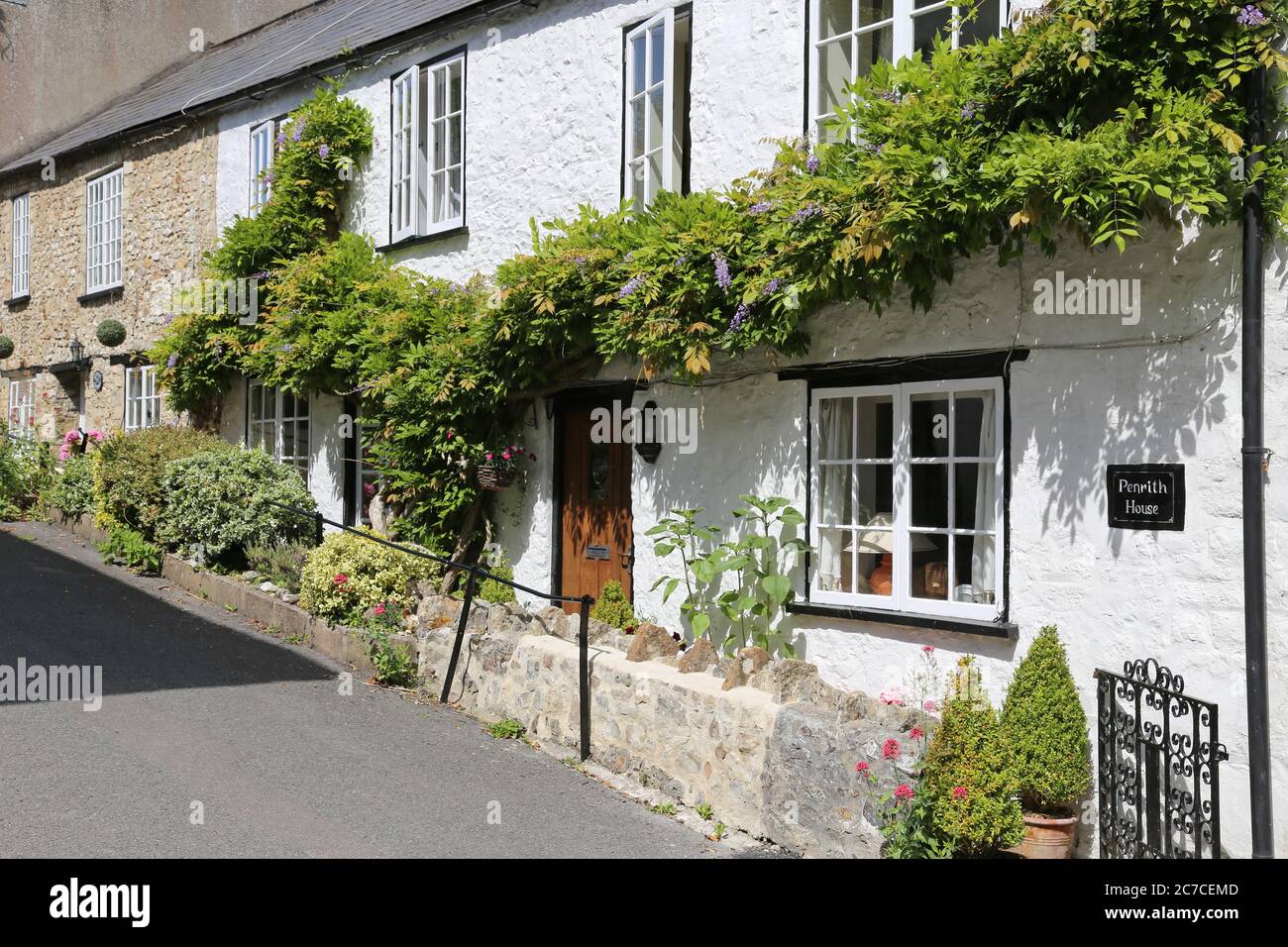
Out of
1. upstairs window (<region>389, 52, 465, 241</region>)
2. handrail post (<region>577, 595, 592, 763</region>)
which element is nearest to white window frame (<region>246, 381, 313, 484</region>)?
upstairs window (<region>389, 52, 465, 241</region>)

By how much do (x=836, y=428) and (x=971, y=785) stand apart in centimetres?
294

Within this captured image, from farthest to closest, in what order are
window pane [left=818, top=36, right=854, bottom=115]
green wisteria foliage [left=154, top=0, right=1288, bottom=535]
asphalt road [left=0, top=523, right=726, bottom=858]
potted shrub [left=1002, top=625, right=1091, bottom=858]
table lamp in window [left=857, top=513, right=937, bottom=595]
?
window pane [left=818, top=36, right=854, bottom=115]
table lamp in window [left=857, top=513, right=937, bottom=595]
potted shrub [left=1002, top=625, right=1091, bottom=858]
asphalt road [left=0, top=523, right=726, bottom=858]
green wisteria foliage [left=154, top=0, right=1288, bottom=535]

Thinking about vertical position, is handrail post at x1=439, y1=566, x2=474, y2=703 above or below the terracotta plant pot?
above

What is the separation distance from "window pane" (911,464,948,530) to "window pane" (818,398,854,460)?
605 millimetres

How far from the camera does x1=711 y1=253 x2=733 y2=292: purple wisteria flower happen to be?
7.64 meters

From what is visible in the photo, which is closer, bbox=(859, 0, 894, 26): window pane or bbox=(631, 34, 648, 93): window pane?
bbox=(859, 0, 894, 26): window pane

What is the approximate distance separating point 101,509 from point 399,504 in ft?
17.2

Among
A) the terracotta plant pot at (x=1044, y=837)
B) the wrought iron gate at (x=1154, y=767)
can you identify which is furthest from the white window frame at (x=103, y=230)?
the wrought iron gate at (x=1154, y=767)

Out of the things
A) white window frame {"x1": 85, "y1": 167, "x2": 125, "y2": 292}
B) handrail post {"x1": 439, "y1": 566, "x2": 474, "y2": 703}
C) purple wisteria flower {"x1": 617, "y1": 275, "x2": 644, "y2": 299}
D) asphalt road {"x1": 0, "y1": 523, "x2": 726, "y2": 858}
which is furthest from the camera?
white window frame {"x1": 85, "y1": 167, "x2": 125, "y2": 292}

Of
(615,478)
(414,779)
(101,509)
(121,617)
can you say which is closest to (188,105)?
(101,509)

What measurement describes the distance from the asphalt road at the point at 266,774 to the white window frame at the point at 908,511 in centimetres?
201

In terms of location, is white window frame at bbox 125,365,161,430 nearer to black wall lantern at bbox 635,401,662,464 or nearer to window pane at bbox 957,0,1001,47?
black wall lantern at bbox 635,401,662,464

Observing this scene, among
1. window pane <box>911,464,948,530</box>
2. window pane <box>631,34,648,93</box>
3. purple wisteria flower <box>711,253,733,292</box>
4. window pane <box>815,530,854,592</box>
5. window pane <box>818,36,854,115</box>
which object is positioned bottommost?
window pane <box>815,530,854,592</box>

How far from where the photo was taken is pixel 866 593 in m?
7.59
